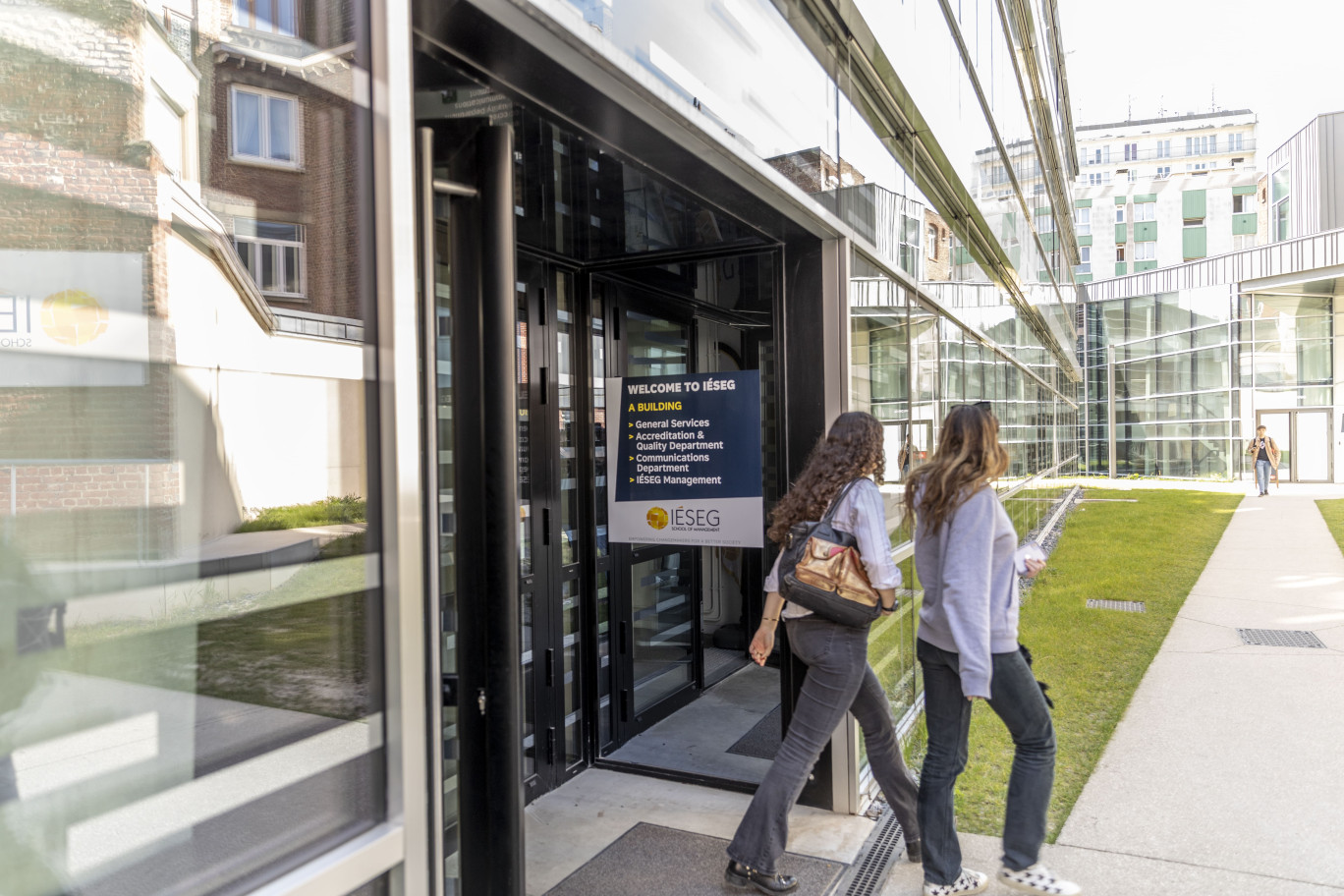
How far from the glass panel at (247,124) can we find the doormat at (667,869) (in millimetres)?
3069

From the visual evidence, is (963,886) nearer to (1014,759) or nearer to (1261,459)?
(1014,759)

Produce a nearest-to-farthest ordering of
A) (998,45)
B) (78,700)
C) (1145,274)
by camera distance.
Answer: (78,700) → (998,45) → (1145,274)

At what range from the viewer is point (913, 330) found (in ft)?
19.6

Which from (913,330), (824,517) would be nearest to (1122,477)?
(913,330)

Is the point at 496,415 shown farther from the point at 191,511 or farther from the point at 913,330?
the point at 913,330

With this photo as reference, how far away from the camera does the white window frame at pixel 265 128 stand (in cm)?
154

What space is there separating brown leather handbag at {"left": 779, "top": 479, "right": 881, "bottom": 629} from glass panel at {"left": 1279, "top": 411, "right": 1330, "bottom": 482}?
34.1 m

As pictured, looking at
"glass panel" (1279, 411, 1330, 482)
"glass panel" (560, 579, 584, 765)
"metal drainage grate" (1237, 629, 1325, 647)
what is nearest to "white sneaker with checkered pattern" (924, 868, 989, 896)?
"glass panel" (560, 579, 584, 765)

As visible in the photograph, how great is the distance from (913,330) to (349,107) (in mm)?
4724

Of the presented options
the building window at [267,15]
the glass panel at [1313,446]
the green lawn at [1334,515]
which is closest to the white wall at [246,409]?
the building window at [267,15]

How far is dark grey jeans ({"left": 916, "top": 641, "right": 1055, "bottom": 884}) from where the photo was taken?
3.42 metres

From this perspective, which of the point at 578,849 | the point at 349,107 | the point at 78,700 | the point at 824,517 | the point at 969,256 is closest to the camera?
the point at 78,700

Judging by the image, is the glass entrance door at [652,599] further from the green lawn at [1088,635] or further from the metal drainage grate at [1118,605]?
the metal drainage grate at [1118,605]

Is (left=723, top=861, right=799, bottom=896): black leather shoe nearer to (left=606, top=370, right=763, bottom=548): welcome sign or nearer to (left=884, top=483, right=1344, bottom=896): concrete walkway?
(left=884, top=483, right=1344, bottom=896): concrete walkway
